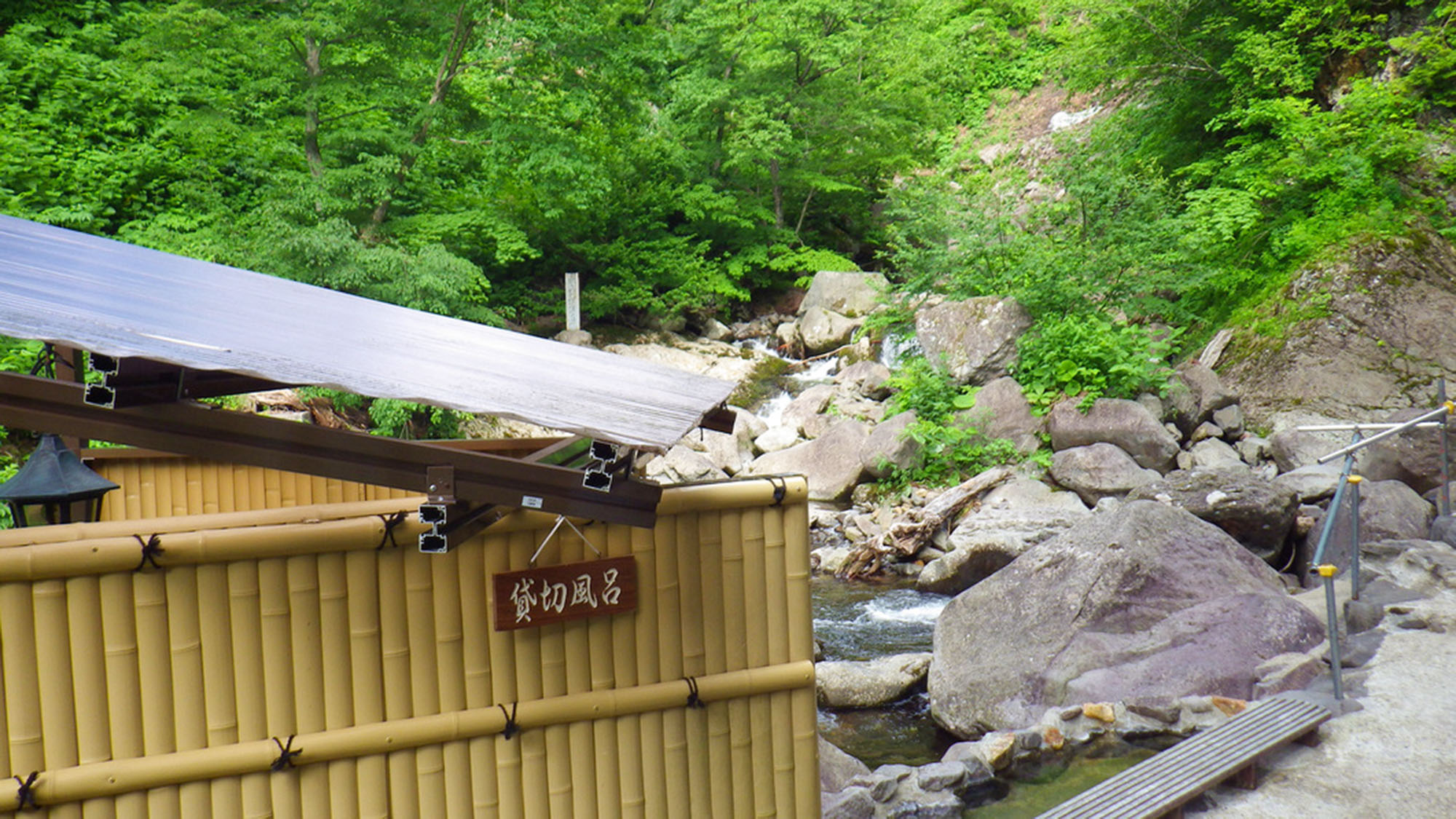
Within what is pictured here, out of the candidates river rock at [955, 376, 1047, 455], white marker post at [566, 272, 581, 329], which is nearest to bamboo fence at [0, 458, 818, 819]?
river rock at [955, 376, 1047, 455]

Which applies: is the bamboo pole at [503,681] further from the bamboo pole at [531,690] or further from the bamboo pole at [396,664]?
the bamboo pole at [396,664]

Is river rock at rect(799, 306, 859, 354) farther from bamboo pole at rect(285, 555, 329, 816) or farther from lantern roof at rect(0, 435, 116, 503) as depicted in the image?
bamboo pole at rect(285, 555, 329, 816)

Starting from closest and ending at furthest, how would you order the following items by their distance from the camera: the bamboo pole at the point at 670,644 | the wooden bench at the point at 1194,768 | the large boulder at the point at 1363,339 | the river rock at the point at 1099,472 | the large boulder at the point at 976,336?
the bamboo pole at the point at 670,644 < the wooden bench at the point at 1194,768 < the river rock at the point at 1099,472 < the large boulder at the point at 1363,339 < the large boulder at the point at 976,336

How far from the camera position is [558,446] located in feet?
10.9

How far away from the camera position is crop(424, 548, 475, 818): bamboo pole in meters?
2.81

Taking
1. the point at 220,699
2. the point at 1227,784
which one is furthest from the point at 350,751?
the point at 1227,784

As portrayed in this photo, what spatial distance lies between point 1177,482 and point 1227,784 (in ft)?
16.0

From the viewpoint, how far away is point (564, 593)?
9.59 ft

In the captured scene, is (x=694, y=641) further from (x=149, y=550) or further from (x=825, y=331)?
(x=825, y=331)

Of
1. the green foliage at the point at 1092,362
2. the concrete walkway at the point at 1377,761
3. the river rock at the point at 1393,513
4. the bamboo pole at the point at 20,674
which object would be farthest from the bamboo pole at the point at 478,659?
the green foliage at the point at 1092,362

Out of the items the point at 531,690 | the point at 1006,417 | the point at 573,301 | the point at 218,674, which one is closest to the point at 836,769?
the point at 531,690

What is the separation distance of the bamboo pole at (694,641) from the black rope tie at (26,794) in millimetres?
1836

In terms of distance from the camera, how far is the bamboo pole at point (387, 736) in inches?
95.6

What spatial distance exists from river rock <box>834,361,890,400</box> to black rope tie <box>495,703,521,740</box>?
12.3 meters
